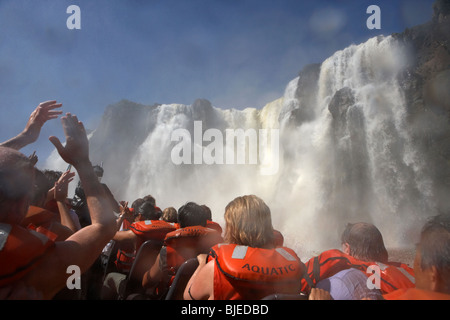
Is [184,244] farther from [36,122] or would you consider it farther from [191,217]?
[36,122]

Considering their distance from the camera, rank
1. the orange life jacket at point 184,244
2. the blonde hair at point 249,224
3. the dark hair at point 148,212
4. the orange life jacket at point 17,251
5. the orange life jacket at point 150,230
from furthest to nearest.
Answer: the dark hair at point 148,212, the orange life jacket at point 150,230, the orange life jacket at point 184,244, the blonde hair at point 249,224, the orange life jacket at point 17,251

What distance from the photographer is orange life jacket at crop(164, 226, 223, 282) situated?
321 cm

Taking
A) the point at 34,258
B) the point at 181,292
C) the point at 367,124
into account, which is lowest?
the point at 181,292

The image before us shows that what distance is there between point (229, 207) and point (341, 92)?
22.2 meters

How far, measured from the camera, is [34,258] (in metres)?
1.20

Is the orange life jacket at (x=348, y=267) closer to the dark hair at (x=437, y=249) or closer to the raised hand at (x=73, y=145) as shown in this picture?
the dark hair at (x=437, y=249)

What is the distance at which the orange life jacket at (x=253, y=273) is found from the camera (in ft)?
6.04

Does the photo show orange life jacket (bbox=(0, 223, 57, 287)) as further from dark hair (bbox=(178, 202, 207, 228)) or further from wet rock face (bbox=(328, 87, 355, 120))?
wet rock face (bbox=(328, 87, 355, 120))

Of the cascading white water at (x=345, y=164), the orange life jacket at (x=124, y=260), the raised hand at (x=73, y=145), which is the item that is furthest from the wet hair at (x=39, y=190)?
the cascading white water at (x=345, y=164)

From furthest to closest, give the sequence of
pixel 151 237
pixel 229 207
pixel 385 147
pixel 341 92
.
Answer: pixel 341 92, pixel 385 147, pixel 151 237, pixel 229 207

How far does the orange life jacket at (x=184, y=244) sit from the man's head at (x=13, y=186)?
2.08 metres

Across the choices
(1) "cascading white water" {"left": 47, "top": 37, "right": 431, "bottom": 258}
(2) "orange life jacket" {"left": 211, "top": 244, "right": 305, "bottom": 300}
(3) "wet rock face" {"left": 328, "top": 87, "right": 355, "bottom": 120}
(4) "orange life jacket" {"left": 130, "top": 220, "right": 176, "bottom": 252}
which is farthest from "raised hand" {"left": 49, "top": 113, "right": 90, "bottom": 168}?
(3) "wet rock face" {"left": 328, "top": 87, "right": 355, "bottom": 120}

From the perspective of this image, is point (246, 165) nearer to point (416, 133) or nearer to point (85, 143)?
point (416, 133)
